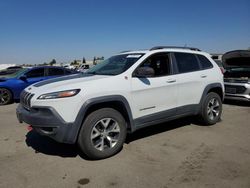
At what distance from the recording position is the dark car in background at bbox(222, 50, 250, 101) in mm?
8023

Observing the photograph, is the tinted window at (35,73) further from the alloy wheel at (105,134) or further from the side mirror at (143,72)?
the alloy wheel at (105,134)

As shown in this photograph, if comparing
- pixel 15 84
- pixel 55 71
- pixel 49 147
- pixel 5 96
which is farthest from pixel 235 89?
pixel 5 96

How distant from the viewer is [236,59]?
8891mm

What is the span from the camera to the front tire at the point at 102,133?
3715 millimetres

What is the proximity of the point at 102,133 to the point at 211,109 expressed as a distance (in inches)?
124

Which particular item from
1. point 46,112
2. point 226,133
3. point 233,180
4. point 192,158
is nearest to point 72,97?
point 46,112

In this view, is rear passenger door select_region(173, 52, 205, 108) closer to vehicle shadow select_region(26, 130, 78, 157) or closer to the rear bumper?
vehicle shadow select_region(26, 130, 78, 157)

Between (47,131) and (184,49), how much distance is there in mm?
3482

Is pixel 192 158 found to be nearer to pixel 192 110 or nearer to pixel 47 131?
pixel 192 110

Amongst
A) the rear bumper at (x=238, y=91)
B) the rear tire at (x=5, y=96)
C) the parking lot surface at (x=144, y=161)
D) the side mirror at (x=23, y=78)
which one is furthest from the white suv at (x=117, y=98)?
the rear tire at (x=5, y=96)

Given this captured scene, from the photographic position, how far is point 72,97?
11.7 feet

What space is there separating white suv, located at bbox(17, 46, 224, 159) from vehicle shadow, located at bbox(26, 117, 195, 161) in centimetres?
57

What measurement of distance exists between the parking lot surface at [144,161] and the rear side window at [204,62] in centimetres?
148

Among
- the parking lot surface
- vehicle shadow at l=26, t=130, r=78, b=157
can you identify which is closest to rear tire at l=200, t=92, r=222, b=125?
the parking lot surface
